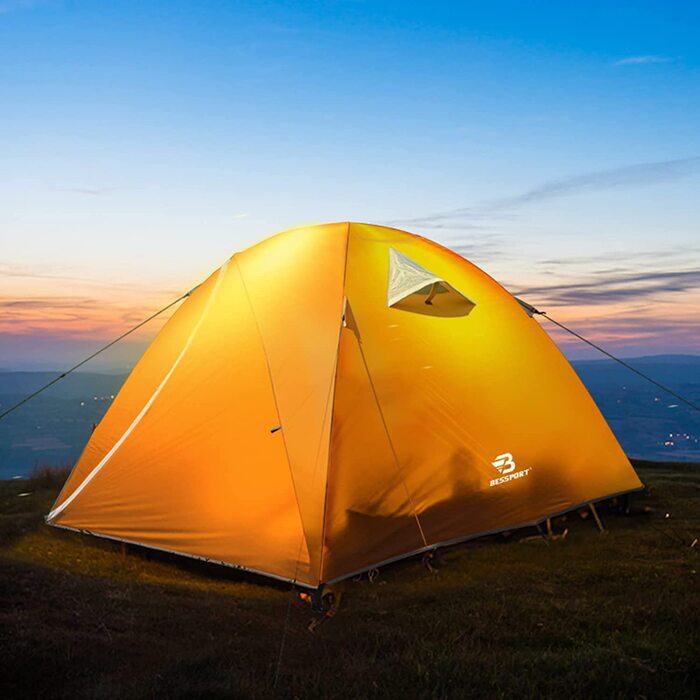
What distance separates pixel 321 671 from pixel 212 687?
0.93 metres

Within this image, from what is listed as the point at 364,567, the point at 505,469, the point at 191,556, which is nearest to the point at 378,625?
the point at 364,567

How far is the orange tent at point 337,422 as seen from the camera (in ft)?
28.8

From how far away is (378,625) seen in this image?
281 inches

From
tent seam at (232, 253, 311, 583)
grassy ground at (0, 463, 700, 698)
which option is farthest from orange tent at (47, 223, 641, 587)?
grassy ground at (0, 463, 700, 698)

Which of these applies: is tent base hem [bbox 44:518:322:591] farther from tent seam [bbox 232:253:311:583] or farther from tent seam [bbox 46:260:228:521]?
tent seam [bbox 46:260:228:521]

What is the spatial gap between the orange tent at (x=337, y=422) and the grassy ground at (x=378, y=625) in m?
0.46

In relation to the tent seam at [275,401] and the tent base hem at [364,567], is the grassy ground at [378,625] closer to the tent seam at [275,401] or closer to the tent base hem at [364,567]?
the tent base hem at [364,567]

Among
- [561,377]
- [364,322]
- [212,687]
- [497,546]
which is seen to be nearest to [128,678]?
[212,687]

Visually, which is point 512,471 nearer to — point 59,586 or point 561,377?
point 561,377

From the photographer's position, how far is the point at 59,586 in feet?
24.9

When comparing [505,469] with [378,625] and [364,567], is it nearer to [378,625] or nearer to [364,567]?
[364,567]

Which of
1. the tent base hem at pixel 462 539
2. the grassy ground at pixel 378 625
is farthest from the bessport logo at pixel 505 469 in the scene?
the grassy ground at pixel 378 625

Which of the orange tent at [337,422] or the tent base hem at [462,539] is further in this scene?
the orange tent at [337,422]

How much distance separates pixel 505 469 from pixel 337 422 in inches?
108
